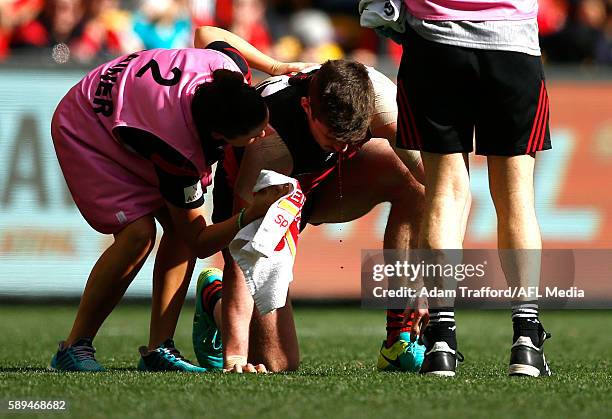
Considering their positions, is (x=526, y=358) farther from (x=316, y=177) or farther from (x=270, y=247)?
(x=316, y=177)

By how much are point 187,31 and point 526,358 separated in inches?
238

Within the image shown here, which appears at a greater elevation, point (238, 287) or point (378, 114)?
point (378, 114)

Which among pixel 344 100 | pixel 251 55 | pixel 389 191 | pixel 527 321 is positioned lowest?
pixel 527 321

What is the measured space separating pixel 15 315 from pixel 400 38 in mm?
4392

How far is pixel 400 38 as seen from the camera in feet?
15.3

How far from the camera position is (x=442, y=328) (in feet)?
14.5

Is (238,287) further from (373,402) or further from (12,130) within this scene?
(12,130)

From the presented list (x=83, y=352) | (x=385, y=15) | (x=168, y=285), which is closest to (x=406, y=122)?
(x=385, y=15)

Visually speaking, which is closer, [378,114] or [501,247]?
[501,247]

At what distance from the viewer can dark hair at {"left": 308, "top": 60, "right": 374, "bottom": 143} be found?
4414 mm

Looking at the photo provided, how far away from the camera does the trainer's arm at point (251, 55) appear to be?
5.12 metres

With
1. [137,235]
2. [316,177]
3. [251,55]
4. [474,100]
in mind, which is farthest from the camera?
[251,55]

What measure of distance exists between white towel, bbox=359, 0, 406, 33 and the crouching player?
7.5 inches

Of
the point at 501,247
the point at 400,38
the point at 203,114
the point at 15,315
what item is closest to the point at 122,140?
the point at 203,114
